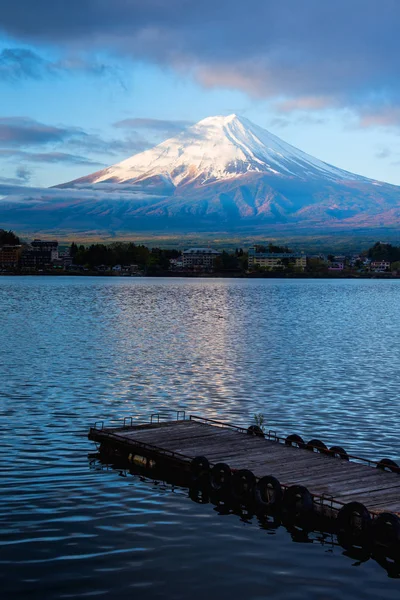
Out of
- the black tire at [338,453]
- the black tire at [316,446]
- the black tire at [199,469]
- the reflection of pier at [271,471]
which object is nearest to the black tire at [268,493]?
the reflection of pier at [271,471]

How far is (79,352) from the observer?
60719 millimetres

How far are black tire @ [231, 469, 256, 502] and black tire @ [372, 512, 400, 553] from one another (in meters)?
4.39

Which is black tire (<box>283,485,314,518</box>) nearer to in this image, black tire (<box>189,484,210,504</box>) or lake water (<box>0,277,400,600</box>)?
lake water (<box>0,277,400,600</box>)

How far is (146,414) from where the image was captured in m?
36.4

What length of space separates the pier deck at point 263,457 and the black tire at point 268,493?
1.65 ft

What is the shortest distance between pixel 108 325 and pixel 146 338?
15870 millimetres

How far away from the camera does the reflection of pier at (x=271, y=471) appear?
2094cm

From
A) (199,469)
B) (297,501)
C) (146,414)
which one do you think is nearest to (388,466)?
(297,501)

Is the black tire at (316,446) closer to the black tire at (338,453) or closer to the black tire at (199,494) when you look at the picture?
the black tire at (338,453)

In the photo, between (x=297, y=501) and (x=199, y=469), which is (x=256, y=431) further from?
(x=297, y=501)

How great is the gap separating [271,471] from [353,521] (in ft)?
15.6

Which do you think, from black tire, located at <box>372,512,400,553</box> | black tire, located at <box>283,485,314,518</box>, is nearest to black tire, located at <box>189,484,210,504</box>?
black tire, located at <box>283,485,314,518</box>

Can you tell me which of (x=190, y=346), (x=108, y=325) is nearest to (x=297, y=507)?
(x=190, y=346)

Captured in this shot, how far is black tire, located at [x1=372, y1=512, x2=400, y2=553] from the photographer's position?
1983cm
